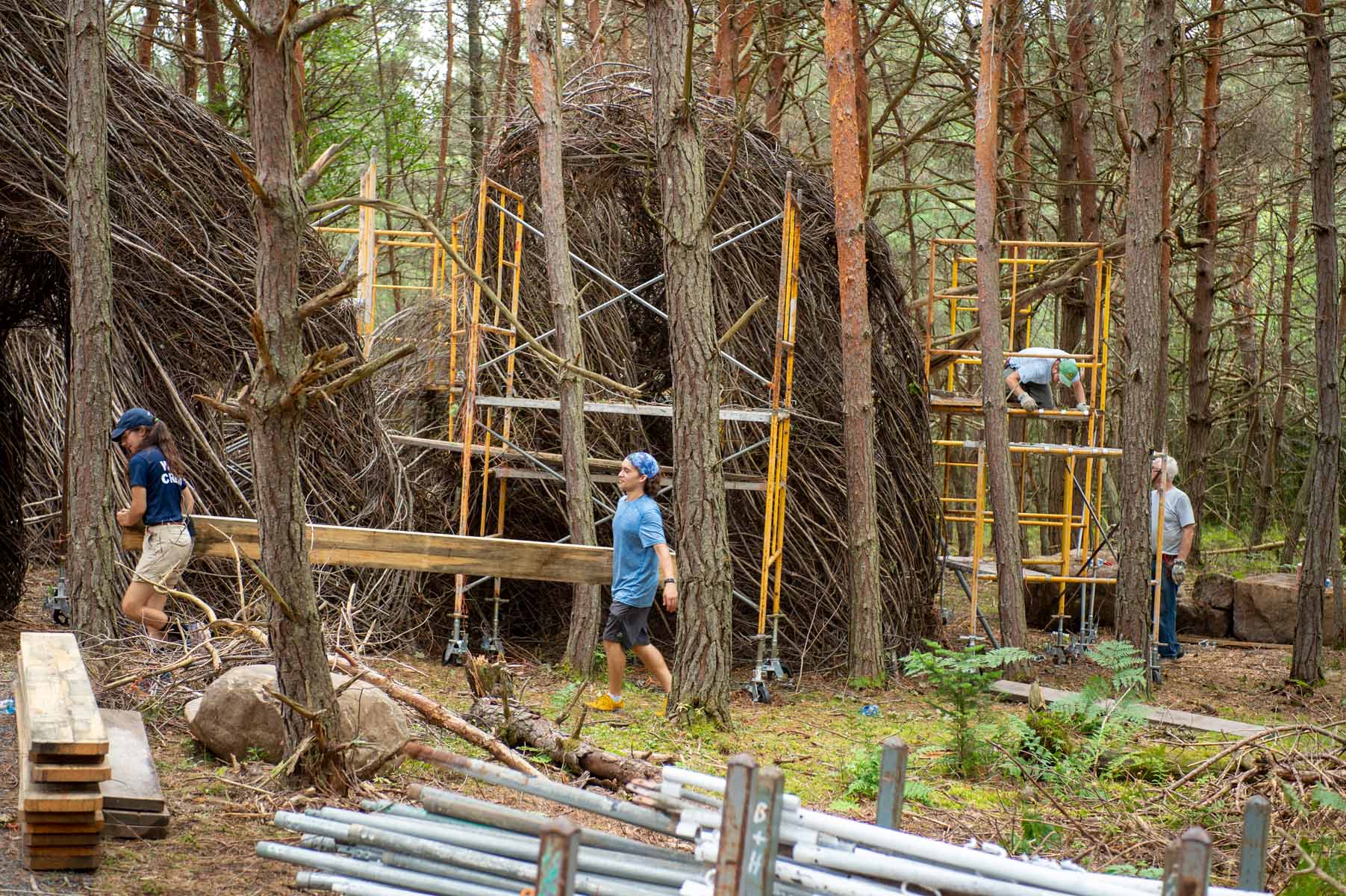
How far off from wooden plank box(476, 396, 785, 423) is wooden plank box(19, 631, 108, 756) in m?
4.36

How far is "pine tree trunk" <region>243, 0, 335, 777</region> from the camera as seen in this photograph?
464cm

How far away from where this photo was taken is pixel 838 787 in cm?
654

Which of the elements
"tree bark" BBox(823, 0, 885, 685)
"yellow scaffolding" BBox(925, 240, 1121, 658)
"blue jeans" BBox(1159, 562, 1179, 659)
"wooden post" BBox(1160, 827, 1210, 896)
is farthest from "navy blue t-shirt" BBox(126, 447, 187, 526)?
"blue jeans" BBox(1159, 562, 1179, 659)

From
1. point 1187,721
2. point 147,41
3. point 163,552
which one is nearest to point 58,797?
point 163,552

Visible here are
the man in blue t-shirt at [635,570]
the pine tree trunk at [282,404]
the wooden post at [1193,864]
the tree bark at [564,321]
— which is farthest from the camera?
the tree bark at [564,321]

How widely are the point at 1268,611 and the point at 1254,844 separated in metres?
11.6

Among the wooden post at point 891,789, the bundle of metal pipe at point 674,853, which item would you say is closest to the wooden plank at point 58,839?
the bundle of metal pipe at point 674,853

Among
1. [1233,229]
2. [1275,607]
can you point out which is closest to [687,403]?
[1275,607]

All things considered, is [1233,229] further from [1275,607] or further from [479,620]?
[479,620]

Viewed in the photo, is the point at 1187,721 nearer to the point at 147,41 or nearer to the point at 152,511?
the point at 152,511

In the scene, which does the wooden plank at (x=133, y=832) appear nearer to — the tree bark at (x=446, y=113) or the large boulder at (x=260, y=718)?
the large boulder at (x=260, y=718)

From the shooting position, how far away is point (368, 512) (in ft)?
33.6

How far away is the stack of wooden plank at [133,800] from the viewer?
448 cm

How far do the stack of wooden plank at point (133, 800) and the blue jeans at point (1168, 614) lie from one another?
980cm
